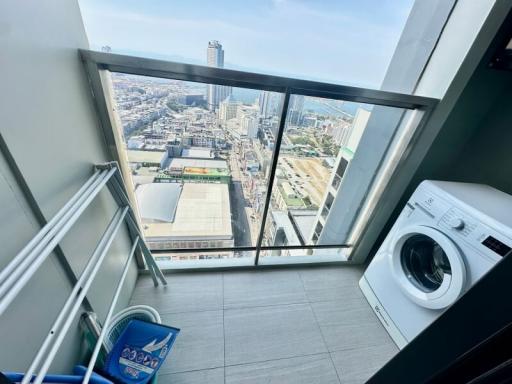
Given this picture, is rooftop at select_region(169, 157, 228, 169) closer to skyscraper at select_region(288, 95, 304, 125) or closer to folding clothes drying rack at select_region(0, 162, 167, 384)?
folding clothes drying rack at select_region(0, 162, 167, 384)

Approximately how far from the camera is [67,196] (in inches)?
31.4

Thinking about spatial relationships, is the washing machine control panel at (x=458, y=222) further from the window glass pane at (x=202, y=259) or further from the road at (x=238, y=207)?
the window glass pane at (x=202, y=259)

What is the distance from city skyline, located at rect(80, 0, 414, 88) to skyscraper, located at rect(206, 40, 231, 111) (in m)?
0.03

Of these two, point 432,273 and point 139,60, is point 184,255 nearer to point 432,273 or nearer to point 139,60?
point 139,60

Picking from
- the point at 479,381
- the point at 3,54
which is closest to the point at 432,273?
the point at 479,381

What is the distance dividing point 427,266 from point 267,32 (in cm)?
161

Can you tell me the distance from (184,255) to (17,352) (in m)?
1.06

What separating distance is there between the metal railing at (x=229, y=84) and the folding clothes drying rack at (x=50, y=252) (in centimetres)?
26

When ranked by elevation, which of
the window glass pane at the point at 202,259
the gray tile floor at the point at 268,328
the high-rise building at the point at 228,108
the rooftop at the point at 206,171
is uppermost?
the high-rise building at the point at 228,108

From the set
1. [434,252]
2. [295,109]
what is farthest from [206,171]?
[434,252]

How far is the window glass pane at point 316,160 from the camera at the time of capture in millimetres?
1253

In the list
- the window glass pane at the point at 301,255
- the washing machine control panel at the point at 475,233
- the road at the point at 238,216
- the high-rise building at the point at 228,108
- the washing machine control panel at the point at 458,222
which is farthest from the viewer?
the window glass pane at the point at 301,255

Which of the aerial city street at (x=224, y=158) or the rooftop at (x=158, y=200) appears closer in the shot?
the aerial city street at (x=224, y=158)

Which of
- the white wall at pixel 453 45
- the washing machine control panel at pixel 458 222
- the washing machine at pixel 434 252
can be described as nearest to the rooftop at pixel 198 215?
the washing machine at pixel 434 252
